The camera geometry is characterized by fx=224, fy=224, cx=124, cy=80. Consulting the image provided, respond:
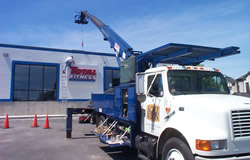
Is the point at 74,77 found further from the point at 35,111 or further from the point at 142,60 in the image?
the point at 142,60

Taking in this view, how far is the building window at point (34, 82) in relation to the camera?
67.7 ft

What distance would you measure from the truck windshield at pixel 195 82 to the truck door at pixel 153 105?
1.05 ft

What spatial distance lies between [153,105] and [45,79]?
18.0 metres

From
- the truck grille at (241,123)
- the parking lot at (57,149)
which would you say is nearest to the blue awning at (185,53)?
the truck grille at (241,123)

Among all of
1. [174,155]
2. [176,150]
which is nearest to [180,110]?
[176,150]

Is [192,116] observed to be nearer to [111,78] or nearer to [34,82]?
[34,82]

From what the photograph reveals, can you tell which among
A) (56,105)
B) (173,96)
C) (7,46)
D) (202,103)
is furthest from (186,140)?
(7,46)

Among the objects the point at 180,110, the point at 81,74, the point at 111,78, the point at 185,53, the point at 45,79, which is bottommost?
the point at 180,110

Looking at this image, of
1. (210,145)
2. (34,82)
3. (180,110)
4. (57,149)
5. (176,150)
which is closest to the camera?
(210,145)

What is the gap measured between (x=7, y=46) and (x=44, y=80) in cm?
439

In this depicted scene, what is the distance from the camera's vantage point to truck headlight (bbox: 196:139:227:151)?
12.6 feet

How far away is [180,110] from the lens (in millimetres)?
4625

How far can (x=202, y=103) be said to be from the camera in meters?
4.30

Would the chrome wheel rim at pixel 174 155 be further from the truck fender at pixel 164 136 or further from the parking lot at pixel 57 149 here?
the parking lot at pixel 57 149
